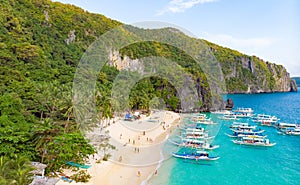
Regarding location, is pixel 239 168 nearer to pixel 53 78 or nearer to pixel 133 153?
pixel 133 153

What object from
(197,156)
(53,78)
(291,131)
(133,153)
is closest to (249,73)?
(291,131)

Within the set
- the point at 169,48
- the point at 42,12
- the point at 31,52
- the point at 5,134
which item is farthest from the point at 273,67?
the point at 5,134

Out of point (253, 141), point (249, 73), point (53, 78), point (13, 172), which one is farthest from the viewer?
point (249, 73)

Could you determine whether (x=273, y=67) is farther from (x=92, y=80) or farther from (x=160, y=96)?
(x=92, y=80)

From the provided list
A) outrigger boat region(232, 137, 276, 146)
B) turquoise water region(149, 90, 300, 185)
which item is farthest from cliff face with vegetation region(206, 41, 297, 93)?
turquoise water region(149, 90, 300, 185)

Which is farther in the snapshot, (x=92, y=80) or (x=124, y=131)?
(x=92, y=80)

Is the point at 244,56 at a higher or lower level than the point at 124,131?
higher
